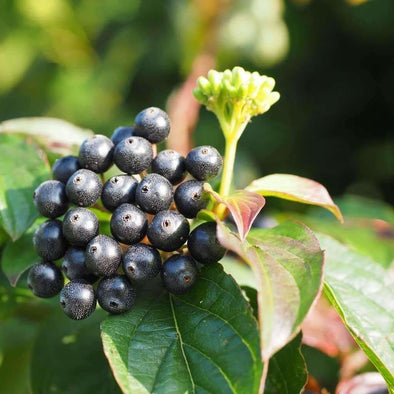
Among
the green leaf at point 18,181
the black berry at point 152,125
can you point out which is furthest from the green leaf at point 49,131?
the black berry at point 152,125

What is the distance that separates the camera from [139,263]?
3.32 feet

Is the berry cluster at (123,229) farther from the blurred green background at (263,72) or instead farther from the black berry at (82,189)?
the blurred green background at (263,72)

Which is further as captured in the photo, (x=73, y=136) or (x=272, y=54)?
(x=272, y=54)

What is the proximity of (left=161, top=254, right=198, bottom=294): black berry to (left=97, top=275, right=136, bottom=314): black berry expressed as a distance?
2.8 inches

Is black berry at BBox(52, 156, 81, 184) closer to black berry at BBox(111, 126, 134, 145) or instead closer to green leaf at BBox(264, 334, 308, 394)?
black berry at BBox(111, 126, 134, 145)

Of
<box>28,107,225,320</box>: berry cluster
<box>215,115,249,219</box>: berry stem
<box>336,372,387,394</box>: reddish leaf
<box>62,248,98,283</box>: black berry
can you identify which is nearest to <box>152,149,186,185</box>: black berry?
<box>28,107,225,320</box>: berry cluster

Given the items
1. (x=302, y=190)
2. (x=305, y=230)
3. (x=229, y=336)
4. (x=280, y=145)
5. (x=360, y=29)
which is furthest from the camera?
(x=280, y=145)

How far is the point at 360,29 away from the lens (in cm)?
311

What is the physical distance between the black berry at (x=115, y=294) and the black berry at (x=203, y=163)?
25cm

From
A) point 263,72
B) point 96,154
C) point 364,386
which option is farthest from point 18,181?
point 263,72

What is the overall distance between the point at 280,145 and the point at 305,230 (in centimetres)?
233

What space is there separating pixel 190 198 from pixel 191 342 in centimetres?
26

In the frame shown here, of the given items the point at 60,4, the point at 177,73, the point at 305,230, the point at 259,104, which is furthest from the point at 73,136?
the point at 60,4

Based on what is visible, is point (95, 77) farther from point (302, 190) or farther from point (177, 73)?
point (302, 190)
